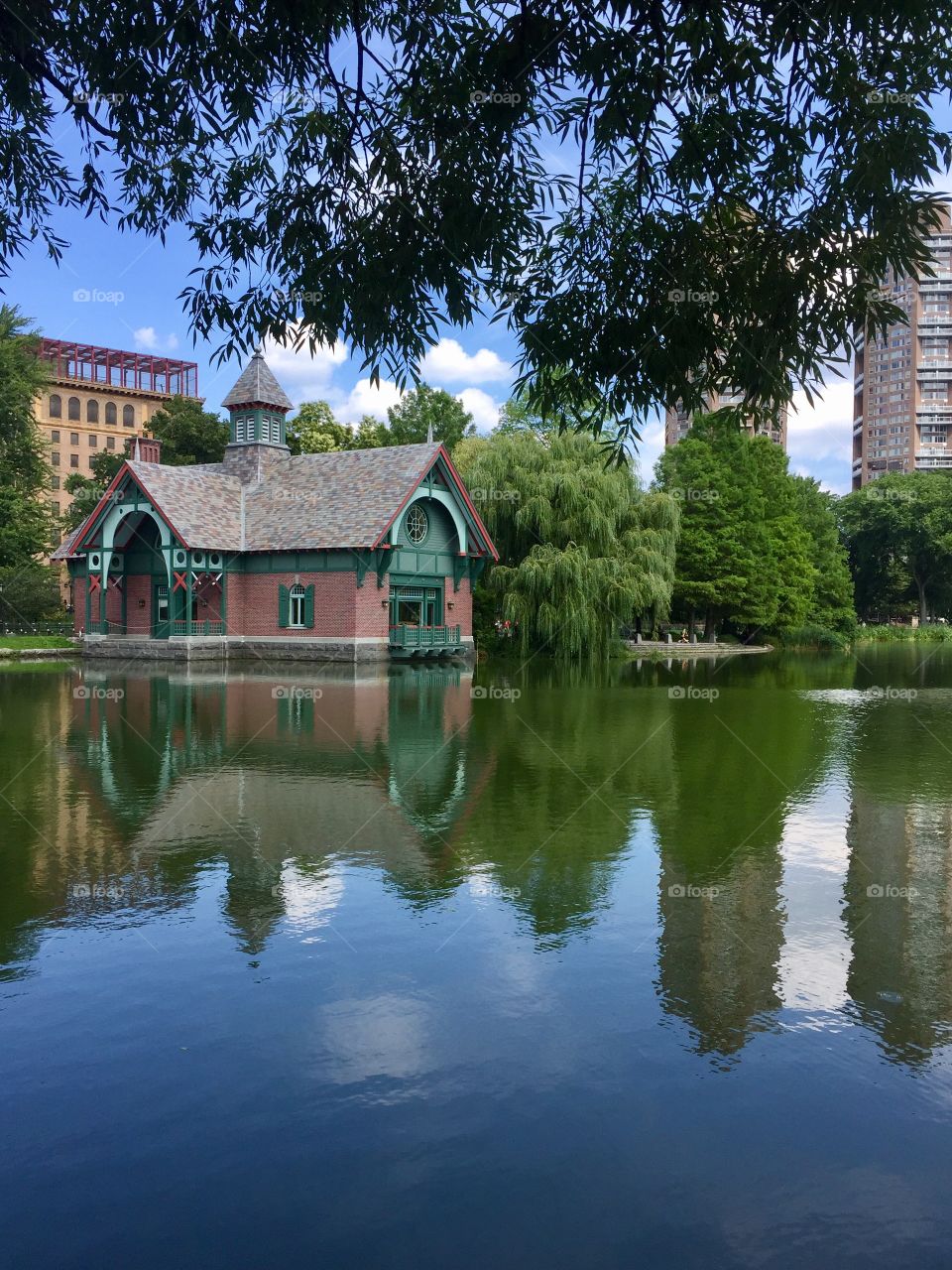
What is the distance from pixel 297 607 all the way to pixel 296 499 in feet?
15.6

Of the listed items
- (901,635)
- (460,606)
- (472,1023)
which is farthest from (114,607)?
(901,635)

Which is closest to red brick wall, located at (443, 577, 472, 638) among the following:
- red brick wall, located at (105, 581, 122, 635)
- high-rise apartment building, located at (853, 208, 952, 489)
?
red brick wall, located at (105, 581, 122, 635)

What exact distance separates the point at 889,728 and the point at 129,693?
16.3 m

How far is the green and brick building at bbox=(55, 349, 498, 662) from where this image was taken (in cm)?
3838

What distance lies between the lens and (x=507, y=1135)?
4.42 meters

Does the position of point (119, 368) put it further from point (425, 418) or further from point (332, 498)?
point (332, 498)

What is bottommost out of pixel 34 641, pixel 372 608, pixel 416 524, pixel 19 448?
pixel 34 641

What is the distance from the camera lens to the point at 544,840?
955cm

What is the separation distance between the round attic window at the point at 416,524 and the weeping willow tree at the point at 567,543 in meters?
2.82

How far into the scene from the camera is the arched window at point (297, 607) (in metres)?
39.4

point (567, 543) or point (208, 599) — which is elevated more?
point (567, 543)

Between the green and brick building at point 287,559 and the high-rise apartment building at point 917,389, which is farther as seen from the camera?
the high-rise apartment building at point 917,389

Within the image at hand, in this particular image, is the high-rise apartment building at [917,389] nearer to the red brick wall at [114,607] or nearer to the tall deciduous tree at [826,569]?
the tall deciduous tree at [826,569]

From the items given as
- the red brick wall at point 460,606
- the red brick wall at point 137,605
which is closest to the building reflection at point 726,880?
the red brick wall at point 460,606
